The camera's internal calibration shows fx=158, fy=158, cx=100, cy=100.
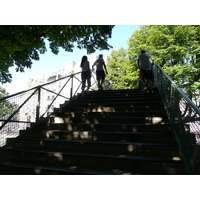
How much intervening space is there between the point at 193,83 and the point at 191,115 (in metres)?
11.5

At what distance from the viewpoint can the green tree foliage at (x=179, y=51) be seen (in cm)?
1197

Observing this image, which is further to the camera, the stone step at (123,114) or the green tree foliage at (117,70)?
the green tree foliage at (117,70)

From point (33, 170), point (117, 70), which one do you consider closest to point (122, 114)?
point (33, 170)

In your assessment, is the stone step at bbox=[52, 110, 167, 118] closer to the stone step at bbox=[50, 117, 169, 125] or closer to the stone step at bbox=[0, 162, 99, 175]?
the stone step at bbox=[50, 117, 169, 125]

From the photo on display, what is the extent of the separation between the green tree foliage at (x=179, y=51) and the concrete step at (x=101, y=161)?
10.6 meters

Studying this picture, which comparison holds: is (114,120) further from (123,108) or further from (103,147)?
(103,147)

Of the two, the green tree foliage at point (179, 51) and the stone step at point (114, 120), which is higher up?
the green tree foliage at point (179, 51)

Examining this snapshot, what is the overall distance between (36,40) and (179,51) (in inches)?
447

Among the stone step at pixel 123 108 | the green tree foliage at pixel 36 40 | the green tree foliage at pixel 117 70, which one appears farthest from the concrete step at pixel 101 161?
the green tree foliage at pixel 117 70

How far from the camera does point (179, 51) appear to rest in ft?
41.3

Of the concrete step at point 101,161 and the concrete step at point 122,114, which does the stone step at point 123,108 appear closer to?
the concrete step at point 122,114

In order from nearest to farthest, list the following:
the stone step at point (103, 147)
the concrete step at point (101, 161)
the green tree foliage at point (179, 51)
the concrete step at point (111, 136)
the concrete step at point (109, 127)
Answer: the concrete step at point (101, 161) < the stone step at point (103, 147) < the concrete step at point (111, 136) < the concrete step at point (109, 127) < the green tree foliage at point (179, 51)

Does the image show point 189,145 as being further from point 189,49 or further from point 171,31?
point 171,31

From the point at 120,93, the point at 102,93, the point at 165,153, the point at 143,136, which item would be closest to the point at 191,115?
the point at 165,153
